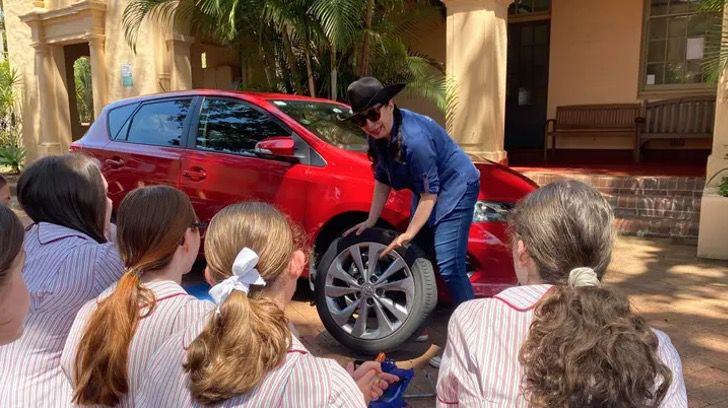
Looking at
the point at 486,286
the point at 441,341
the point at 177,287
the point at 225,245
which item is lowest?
the point at 441,341

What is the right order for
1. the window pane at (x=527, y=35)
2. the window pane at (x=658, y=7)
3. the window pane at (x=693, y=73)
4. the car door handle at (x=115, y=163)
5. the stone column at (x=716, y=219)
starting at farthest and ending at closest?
the window pane at (x=527, y=35) < the window pane at (x=658, y=7) < the window pane at (x=693, y=73) < the stone column at (x=716, y=219) < the car door handle at (x=115, y=163)

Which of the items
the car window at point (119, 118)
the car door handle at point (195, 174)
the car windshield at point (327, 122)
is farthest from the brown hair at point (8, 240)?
the car window at point (119, 118)

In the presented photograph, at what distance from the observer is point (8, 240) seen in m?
1.20

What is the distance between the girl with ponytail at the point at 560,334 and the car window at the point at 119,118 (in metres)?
4.72

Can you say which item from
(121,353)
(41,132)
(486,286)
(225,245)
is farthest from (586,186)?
(41,132)

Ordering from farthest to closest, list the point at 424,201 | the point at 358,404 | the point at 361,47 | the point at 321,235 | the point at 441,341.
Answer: the point at 361,47, the point at 321,235, the point at 441,341, the point at 424,201, the point at 358,404

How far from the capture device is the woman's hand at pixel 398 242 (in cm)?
299

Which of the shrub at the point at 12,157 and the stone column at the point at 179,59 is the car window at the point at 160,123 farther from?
the shrub at the point at 12,157

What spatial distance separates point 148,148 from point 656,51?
8.63m

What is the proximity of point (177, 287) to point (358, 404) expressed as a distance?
692 millimetres

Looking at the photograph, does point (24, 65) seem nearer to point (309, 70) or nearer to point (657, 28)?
point (309, 70)

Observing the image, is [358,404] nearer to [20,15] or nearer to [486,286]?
[486,286]

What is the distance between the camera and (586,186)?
1.44 metres

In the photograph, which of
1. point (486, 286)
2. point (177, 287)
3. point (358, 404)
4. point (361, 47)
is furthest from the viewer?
point (361, 47)
